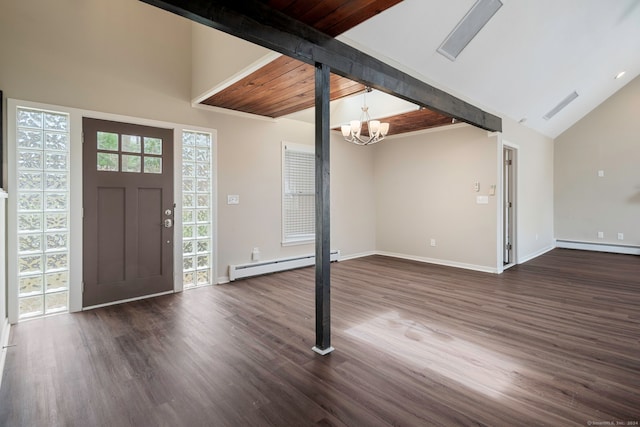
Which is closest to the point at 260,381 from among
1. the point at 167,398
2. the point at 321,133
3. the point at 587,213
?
the point at 167,398

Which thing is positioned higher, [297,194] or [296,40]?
[296,40]

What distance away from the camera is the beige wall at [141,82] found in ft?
10.7

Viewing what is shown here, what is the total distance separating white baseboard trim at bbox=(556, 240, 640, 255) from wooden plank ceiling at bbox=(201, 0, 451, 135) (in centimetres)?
493

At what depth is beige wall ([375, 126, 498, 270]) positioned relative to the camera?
538cm

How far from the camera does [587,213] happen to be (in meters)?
7.43

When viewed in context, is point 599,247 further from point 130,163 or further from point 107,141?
point 107,141

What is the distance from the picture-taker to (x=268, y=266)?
5.19 m

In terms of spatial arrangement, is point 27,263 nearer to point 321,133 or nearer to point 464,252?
point 321,133

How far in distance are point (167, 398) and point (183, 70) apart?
393 centimetres

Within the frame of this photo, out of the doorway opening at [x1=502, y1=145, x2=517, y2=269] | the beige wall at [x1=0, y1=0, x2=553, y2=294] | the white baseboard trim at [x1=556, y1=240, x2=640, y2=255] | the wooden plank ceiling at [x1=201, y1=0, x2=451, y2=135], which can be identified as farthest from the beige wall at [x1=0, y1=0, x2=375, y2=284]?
the white baseboard trim at [x1=556, y1=240, x2=640, y2=255]

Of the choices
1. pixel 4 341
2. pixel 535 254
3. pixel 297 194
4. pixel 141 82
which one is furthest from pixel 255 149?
pixel 535 254

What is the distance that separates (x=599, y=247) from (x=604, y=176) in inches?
63.5

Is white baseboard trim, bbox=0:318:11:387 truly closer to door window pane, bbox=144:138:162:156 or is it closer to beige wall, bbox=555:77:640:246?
door window pane, bbox=144:138:162:156

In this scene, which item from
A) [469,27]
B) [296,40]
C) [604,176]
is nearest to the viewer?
[296,40]
